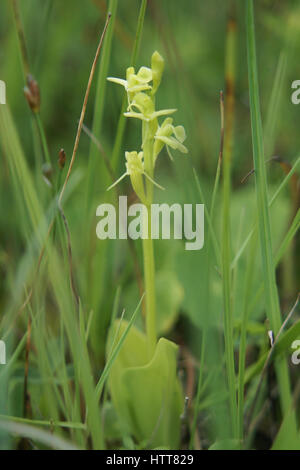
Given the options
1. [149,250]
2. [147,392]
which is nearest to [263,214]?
[149,250]

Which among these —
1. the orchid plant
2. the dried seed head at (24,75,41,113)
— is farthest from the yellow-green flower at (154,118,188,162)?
the dried seed head at (24,75,41,113)

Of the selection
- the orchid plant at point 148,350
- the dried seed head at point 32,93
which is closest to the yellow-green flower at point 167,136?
the orchid plant at point 148,350

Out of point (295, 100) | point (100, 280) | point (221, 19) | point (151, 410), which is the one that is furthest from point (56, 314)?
point (221, 19)

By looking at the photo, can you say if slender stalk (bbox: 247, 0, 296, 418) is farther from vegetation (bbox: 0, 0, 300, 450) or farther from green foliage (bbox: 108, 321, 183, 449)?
green foliage (bbox: 108, 321, 183, 449)

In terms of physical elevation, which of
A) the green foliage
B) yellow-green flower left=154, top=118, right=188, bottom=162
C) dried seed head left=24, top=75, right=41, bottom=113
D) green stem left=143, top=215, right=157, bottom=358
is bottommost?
the green foliage

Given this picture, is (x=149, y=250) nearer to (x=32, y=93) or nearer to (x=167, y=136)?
(x=167, y=136)

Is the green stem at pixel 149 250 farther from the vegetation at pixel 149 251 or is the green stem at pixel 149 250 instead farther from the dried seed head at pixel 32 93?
the dried seed head at pixel 32 93

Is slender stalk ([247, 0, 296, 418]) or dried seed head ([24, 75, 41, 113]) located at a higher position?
dried seed head ([24, 75, 41, 113])
